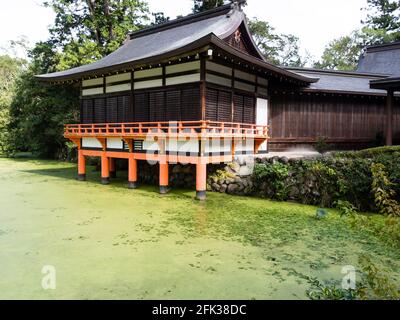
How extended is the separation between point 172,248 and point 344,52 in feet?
132

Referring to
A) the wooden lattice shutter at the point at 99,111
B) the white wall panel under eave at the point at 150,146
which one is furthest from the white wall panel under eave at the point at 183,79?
the wooden lattice shutter at the point at 99,111

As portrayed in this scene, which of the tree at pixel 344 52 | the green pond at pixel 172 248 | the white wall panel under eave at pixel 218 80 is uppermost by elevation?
the tree at pixel 344 52

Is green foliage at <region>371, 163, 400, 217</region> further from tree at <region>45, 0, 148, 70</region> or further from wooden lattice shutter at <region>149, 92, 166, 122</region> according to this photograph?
tree at <region>45, 0, 148, 70</region>

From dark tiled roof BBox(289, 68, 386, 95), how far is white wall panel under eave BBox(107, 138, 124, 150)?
9.08 metres

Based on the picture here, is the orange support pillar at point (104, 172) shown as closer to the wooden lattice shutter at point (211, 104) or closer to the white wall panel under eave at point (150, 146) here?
the white wall panel under eave at point (150, 146)

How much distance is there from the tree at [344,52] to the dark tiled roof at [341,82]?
19.7 meters

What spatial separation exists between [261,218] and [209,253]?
3.01m

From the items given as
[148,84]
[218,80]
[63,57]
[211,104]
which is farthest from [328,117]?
[63,57]

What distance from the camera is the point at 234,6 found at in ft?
49.3

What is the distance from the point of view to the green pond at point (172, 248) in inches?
183

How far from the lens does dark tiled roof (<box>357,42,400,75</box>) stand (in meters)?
21.3
